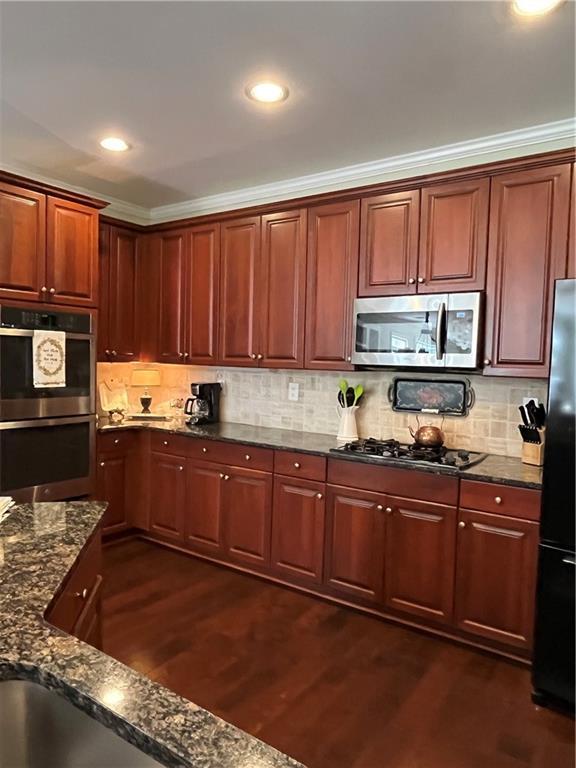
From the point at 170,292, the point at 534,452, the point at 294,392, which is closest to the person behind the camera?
the point at 534,452

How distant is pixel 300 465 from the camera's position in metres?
3.19

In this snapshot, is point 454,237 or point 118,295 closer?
point 454,237

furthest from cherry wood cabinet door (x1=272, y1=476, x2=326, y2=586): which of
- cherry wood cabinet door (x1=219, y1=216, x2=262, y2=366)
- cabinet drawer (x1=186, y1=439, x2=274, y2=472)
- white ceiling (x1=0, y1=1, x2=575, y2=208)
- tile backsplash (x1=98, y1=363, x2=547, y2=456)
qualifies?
white ceiling (x1=0, y1=1, x2=575, y2=208)

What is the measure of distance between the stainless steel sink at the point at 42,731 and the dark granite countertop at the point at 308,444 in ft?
6.79

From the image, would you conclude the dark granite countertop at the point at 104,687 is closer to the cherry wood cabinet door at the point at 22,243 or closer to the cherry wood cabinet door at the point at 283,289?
the cherry wood cabinet door at the point at 22,243

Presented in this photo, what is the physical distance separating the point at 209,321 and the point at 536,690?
9.67ft

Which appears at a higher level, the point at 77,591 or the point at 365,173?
the point at 365,173

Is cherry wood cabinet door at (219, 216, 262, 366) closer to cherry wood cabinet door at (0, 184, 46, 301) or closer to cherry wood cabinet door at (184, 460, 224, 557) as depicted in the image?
cherry wood cabinet door at (184, 460, 224, 557)

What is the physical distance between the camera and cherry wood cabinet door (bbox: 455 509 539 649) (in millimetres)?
2455

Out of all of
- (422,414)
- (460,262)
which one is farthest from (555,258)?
(422,414)

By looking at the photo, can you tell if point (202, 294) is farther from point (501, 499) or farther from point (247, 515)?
point (501, 499)

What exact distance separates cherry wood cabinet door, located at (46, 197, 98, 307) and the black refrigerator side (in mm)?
2797

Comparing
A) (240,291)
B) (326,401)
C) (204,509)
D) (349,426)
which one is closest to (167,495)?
(204,509)

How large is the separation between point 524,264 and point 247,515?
2203 mm
